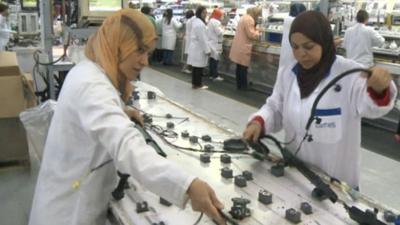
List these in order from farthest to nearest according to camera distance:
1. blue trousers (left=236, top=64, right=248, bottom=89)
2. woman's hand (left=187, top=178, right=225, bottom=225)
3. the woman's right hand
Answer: blue trousers (left=236, top=64, right=248, bottom=89), the woman's right hand, woman's hand (left=187, top=178, right=225, bottom=225)

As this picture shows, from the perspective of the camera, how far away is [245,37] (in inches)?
264

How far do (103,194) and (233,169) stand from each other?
1.65ft

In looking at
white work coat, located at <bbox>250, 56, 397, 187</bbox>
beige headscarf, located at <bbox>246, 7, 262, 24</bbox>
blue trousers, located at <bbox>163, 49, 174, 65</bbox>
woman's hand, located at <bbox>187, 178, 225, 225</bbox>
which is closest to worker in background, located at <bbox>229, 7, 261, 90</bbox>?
beige headscarf, located at <bbox>246, 7, 262, 24</bbox>

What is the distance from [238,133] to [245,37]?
4.79 meters

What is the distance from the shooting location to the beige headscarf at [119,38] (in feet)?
4.08

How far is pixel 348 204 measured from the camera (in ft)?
4.39

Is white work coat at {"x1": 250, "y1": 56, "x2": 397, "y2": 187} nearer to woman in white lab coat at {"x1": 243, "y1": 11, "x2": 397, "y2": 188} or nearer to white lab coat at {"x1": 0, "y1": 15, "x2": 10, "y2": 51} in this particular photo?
woman in white lab coat at {"x1": 243, "y1": 11, "x2": 397, "y2": 188}

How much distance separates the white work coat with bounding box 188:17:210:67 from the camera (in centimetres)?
716

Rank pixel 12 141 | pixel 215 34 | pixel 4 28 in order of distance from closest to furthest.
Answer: pixel 12 141 → pixel 4 28 → pixel 215 34

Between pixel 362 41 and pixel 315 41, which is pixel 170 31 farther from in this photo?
pixel 315 41

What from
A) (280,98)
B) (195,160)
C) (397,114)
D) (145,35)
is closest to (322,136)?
(280,98)

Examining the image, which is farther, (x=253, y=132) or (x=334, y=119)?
(x=253, y=132)

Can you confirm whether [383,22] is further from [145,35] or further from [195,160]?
[145,35]

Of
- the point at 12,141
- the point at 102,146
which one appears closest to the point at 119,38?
the point at 102,146
